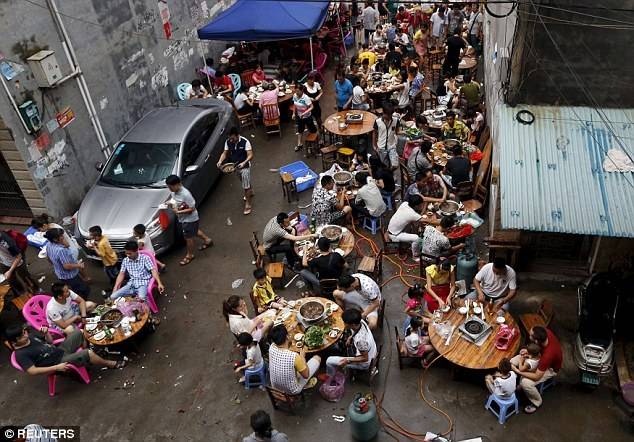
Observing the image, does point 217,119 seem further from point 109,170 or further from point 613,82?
point 613,82

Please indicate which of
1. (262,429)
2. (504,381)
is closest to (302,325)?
(262,429)

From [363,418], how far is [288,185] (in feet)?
22.1

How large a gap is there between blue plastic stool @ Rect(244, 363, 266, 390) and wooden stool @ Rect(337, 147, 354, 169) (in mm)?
6301

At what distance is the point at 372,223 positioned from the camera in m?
11.1

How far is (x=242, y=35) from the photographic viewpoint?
15.4 metres

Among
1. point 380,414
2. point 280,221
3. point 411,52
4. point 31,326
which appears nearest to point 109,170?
point 31,326

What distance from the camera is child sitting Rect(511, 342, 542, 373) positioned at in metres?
6.96

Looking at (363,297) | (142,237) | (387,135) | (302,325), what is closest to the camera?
(302,325)

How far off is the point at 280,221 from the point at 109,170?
4.69 metres

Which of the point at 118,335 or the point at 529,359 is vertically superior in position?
the point at 529,359

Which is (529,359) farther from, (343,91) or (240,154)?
(343,91)

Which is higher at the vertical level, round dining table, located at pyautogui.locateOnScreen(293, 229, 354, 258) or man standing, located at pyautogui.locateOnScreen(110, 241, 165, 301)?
man standing, located at pyautogui.locateOnScreen(110, 241, 165, 301)

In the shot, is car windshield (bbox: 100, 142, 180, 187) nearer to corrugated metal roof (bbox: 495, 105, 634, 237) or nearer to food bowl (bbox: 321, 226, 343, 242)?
food bowl (bbox: 321, 226, 343, 242)

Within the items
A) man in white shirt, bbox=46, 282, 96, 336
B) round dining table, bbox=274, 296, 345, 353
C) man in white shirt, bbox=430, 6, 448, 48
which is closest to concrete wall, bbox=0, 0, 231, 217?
man in white shirt, bbox=46, 282, 96, 336
